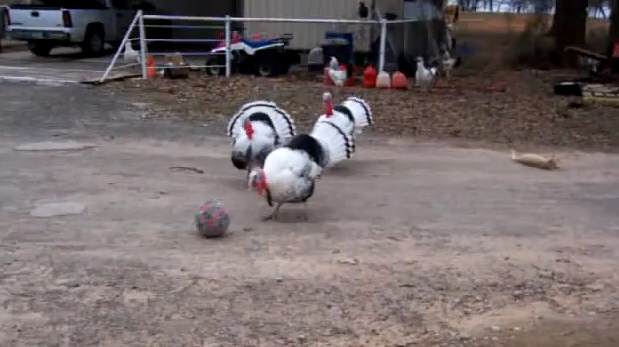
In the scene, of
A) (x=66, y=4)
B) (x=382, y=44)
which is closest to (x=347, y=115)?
(x=382, y=44)

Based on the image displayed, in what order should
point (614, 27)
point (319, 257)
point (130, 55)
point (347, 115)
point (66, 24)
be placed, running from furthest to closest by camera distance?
point (66, 24) < point (614, 27) < point (130, 55) < point (347, 115) < point (319, 257)

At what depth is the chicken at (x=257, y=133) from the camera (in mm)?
7281

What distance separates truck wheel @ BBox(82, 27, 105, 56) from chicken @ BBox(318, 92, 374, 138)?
12862 millimetres

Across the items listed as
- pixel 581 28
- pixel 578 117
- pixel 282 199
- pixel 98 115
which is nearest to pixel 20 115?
pixel 98 115

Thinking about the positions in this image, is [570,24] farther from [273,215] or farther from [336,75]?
[273,215]

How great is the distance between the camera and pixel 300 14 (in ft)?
57.3

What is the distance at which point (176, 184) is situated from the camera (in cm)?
773

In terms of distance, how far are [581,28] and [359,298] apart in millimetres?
17296

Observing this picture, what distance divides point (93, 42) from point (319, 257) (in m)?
16.4

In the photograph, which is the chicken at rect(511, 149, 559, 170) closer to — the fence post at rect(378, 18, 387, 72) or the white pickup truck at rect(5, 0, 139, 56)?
the fence post at rect(378, 18, 387, 72)

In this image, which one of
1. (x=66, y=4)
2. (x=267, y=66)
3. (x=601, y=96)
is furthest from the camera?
(x=66, y=4)

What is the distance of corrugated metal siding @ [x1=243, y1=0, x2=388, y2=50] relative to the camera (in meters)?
17.2

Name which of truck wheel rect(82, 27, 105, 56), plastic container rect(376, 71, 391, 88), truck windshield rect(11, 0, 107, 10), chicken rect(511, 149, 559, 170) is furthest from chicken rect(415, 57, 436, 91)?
truck wheel rect(82, 27, 105, 56)

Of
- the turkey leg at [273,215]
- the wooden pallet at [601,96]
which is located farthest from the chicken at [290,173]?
the wooden pallet at [601,96]
